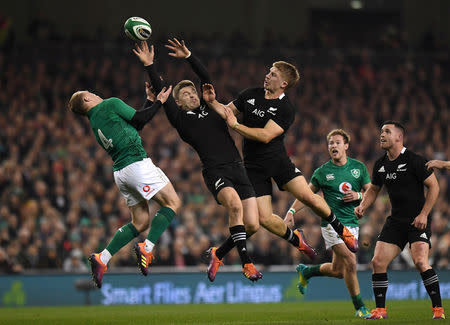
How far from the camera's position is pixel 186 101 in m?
10.5

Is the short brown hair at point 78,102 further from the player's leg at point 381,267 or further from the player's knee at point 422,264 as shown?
the player's knee at point 422,264

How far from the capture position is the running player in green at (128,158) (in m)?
9.87

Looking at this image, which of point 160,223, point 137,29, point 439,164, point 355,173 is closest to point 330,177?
point 355,173

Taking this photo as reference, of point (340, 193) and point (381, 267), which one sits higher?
point (340, 193)

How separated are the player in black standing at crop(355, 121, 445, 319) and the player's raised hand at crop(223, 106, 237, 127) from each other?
1.94m

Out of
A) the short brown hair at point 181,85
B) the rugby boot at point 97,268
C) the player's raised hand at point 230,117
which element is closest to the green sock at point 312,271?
the player's raised hand at point 230,117

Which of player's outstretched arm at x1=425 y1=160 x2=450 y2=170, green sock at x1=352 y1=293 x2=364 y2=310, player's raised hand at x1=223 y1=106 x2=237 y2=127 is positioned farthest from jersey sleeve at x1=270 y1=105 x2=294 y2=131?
green sock at x1=352 y1=293 x2=364 y2=310

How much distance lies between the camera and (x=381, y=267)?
10234 mm

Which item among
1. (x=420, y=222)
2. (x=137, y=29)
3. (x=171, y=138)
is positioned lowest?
(x=420, y=222)

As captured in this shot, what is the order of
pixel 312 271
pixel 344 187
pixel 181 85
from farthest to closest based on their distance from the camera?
pixel 312 271
pixel 344 187
pixel 181 85

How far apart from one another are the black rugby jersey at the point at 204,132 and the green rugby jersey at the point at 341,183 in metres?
1.90

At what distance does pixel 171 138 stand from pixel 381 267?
37.0 ft

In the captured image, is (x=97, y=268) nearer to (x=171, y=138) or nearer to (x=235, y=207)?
(x=235, y=207)

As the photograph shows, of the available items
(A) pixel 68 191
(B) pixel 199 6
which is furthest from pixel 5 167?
(B) pixel 199 6
